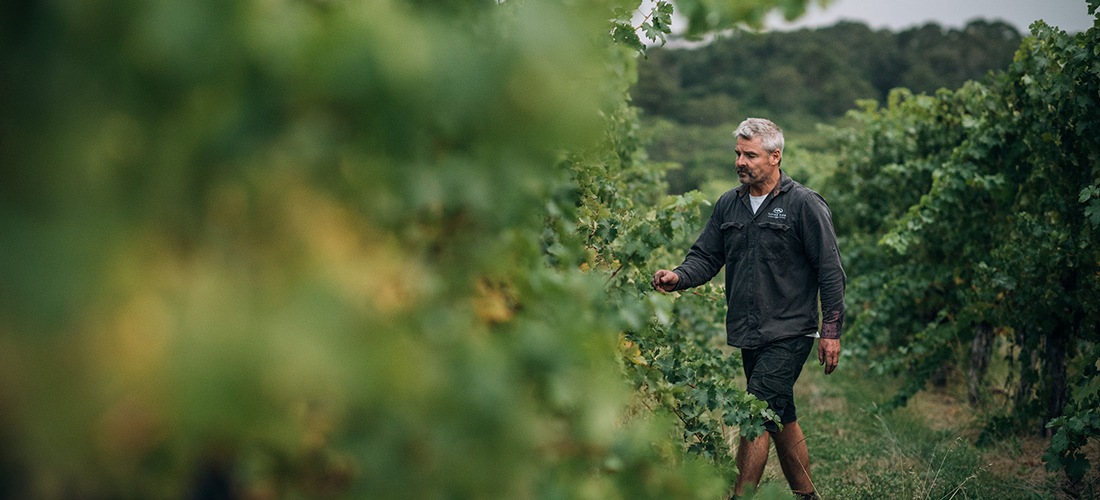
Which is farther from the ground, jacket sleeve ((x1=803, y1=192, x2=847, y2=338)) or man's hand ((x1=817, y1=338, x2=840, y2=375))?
jacket sleeve ((x1=803, y1=192, x2=847, y2=338))

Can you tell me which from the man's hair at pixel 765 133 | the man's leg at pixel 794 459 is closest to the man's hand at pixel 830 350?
Result: the man's leg at pixel 794 459

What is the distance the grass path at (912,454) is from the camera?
3.88 metres

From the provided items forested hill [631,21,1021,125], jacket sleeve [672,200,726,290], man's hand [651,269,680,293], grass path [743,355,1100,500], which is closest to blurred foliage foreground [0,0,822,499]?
grass path [743,355,1100,500]

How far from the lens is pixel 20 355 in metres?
0.55

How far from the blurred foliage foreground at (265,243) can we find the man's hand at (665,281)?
268 cm

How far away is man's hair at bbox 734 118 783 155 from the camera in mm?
3586

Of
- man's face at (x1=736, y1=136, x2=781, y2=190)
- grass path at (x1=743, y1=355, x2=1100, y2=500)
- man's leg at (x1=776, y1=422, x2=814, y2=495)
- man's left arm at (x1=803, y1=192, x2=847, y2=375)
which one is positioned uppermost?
man's face at (x1=736, y1=136, x2=781, y2=190)

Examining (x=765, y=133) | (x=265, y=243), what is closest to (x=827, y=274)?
(x=765, y=133)

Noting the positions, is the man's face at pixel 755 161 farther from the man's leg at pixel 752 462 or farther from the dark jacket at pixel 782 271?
the man's leg at pixel 752 462

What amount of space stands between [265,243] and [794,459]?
11.2 feet

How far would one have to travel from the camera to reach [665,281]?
3.48 metres

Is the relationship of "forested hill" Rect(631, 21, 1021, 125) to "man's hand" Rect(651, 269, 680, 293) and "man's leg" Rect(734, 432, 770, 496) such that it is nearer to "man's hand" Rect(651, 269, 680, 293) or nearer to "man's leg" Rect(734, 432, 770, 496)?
"man's hand" Rect(651, 269, 680, 293)

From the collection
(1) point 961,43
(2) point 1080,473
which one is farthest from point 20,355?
(1) point 961,43

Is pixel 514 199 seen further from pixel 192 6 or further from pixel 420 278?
pixel 192 6
